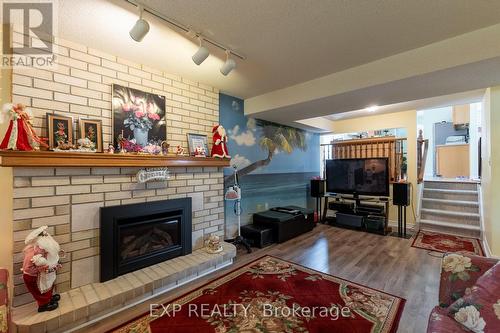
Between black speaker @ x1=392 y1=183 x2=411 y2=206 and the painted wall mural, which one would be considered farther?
black speaker @ x1=392 y1=183 x2=411 y2=206

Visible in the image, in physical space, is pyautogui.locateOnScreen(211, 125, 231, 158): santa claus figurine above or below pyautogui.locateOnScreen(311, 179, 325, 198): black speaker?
above

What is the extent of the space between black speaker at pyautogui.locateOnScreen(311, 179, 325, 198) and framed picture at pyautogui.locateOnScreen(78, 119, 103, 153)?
4182 mm

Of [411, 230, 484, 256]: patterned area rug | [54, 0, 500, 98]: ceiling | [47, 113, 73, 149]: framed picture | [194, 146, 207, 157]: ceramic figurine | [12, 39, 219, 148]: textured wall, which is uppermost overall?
[54, 0, 500, 98]: ceiling

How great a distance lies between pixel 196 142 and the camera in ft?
9.78

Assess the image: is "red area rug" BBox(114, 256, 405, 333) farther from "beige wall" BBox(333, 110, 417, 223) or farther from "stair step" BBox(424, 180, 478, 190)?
"stair step" BBox(424, 180, 478, 190)

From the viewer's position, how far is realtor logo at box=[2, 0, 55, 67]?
163cm

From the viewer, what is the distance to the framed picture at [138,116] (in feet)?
7.50

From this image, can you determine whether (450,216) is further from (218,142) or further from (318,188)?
(218,142)

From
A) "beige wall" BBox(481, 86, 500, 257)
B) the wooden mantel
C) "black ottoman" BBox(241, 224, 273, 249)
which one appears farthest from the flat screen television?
the wooden mantel

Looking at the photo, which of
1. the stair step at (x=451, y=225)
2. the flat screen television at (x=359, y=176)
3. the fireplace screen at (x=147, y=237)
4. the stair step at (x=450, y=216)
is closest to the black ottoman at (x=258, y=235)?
the fireplace screen at (x=147, y=237)

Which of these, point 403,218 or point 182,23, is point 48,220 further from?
point 403,218

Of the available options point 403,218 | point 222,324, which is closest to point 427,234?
point 403,218

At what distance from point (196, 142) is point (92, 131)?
1.17 meters

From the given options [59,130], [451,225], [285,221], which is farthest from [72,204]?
[451,225]
